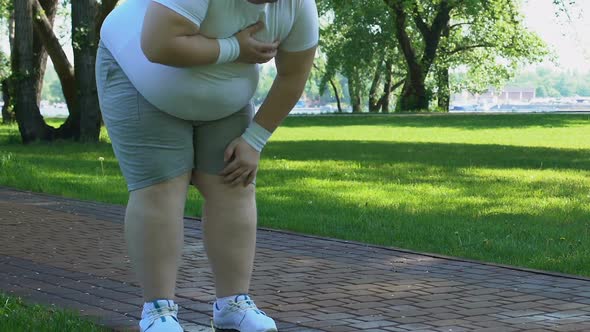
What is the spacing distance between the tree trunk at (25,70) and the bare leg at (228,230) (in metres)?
16.8

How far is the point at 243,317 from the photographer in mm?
4223

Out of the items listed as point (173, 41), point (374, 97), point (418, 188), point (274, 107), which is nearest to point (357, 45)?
point (374, 97)

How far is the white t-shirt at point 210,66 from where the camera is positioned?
390 centimetres

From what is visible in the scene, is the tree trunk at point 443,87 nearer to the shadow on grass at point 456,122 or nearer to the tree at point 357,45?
the tree at point 357,45

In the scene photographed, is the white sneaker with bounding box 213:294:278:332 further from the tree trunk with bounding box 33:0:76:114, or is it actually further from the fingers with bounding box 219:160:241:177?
the tree trunk with bounding box 33:0:76:114

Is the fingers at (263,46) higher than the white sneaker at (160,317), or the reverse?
the fingers at (263,46)

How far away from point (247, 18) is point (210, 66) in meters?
0.22

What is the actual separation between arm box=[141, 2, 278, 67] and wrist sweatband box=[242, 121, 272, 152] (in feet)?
1.28

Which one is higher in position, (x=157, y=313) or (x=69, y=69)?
(x=69, y=69)

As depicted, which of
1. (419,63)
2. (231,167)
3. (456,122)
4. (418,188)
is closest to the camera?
(231,167)

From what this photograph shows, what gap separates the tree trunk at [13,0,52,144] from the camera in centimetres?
2050

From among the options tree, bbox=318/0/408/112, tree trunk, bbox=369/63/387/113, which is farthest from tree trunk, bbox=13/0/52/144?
tree trunk, bbox=369/63/387/113

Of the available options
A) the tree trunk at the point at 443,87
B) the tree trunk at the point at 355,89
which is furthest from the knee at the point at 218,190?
the tree trunk at the point at 355,89

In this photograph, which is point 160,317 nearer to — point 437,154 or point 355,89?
point 437,154
